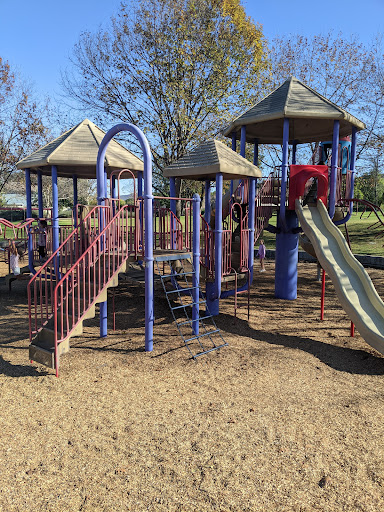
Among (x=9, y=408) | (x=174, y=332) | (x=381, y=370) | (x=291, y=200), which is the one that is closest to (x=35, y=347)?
(x=9, y=408)

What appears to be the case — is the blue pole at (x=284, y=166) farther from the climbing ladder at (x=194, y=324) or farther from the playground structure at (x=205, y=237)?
the climbing ladder at (x=194, y=324)

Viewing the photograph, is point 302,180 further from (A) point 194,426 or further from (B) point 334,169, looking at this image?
(A) point 194,426

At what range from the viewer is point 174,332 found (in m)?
8.37

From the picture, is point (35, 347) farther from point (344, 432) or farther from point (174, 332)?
point (344, 432)

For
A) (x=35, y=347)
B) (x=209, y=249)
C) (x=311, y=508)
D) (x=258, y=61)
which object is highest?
(x=258, y=61)

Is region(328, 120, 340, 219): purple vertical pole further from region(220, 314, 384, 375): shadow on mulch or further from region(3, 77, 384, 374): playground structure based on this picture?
region(220, 314, 384, 375): shadow on mulch

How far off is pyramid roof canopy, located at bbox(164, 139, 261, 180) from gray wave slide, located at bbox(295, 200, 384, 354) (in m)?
1.89

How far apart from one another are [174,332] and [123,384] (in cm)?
271

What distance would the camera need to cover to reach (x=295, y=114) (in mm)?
9555

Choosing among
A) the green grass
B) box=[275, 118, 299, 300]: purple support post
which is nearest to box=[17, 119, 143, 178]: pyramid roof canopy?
box=[275, 118, 299, 300]: purple support post

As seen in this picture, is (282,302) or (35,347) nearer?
(35,347)

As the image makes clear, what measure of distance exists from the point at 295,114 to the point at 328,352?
18.6ft

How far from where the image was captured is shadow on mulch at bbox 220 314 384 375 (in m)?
6.51

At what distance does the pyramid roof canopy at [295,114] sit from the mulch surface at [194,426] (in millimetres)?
5377
